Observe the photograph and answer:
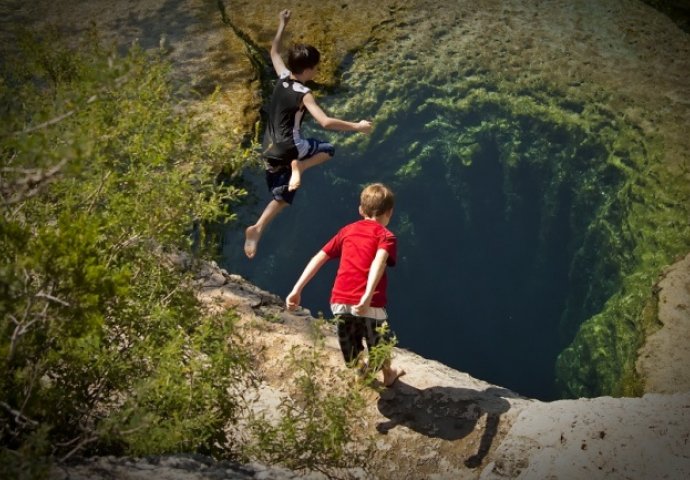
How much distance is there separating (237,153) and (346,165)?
3.46 metres

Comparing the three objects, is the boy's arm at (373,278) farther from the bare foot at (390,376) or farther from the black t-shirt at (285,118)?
the black t-shirt at (285,118)

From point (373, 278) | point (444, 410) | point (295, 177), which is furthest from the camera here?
point (295, 177)

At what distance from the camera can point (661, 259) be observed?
579 centimetres

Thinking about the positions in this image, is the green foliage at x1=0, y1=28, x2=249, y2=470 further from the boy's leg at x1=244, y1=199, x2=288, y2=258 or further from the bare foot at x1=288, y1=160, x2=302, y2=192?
the boy's leg at x1=244, y1=199, x2=288, y2=258

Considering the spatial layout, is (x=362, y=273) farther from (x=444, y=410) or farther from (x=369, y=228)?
(x=444, y=410)

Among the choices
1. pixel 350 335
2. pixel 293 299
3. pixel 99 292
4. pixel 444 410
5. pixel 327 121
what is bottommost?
pixel 444 410

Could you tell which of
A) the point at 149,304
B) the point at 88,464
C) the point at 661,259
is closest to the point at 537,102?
the point at 661,259

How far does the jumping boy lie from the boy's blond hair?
55 centimetres

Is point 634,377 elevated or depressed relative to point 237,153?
depressed

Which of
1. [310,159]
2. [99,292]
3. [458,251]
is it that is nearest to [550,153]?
[458,251]

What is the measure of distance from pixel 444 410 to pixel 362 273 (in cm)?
106

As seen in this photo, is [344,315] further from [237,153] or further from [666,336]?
[666,336]

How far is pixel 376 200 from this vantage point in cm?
372

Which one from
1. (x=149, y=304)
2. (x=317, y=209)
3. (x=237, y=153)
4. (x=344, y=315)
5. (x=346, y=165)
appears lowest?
(x=317, y=209)
